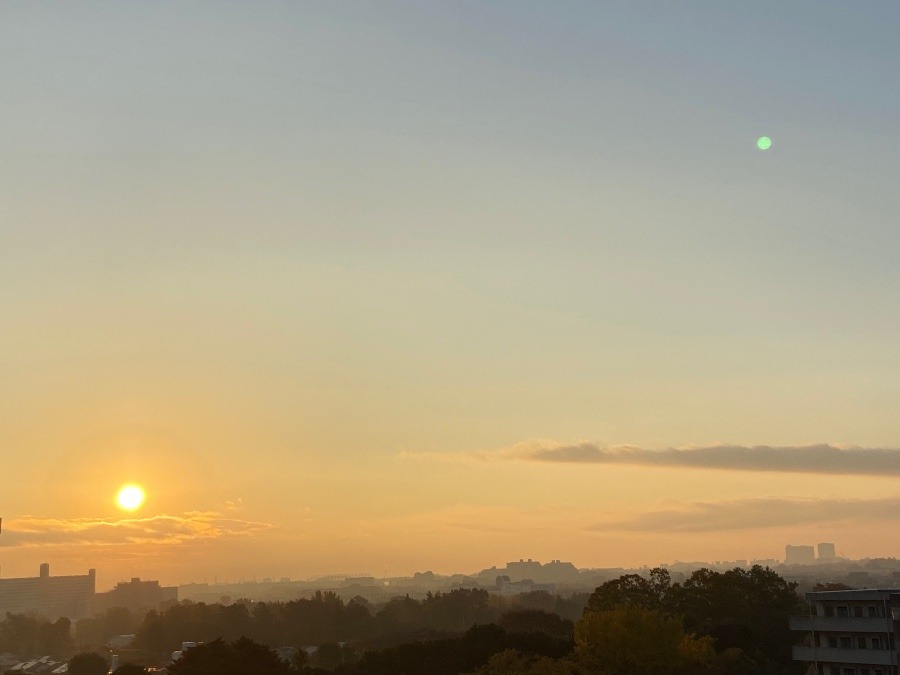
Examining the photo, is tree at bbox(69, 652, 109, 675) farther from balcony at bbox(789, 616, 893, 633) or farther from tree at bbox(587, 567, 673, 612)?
balcony at bbox(789, 616, 893, 633)

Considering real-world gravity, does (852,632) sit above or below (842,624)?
below

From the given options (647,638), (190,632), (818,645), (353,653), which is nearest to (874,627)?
(818,645)

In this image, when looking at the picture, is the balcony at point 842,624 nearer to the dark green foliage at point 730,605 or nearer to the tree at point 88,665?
the dark green foliage at point 730,605

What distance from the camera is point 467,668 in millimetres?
93875

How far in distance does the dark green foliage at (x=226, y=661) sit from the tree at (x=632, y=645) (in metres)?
27.5

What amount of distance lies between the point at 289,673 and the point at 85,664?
74.1 meters

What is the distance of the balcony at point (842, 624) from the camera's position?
281 ft

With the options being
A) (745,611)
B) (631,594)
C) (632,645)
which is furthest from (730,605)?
(632,645)

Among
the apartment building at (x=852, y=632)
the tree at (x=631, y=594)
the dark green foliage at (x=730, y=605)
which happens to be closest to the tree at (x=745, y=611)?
the dark green foliage at (x=730, y=605)

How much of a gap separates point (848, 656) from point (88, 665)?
4418 inches

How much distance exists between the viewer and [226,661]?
279 feet

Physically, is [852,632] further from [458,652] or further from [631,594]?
[458,652]

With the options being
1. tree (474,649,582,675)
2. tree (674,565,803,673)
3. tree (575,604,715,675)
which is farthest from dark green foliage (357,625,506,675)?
tree (674,565,803,673)

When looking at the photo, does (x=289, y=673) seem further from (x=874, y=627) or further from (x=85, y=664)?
(x=85, y=664)
